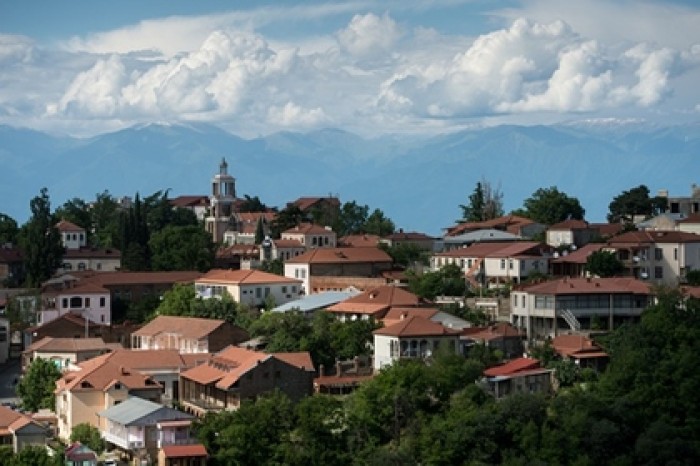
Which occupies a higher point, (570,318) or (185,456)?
(570,318)

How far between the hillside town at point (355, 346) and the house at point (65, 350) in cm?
9

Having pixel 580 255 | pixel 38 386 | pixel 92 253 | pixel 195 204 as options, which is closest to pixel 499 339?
pixel 580 255

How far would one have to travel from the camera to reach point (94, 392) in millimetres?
45625

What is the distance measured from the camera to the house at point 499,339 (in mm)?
48438

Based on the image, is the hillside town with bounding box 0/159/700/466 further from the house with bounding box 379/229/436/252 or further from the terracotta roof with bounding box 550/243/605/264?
the house with bounding box 379/229/436/252

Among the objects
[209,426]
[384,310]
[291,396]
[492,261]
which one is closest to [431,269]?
[492,261]

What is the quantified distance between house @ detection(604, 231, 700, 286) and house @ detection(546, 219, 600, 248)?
21.0 feet

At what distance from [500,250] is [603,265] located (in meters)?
5.95

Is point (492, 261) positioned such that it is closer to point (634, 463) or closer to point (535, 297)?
point (535, 297)

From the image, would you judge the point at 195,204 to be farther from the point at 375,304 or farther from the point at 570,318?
the point at 570,318

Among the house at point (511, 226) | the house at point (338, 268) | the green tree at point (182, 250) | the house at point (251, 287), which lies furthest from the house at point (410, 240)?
the house at point (251, 287)

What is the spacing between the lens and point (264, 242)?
71.2 m

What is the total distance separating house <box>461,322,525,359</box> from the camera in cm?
4844

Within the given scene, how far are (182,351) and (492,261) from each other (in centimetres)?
1370
